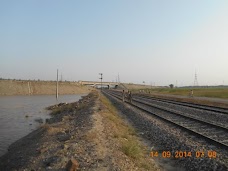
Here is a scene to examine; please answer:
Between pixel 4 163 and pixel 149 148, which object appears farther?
pixel 149 148

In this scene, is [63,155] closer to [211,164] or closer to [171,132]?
[211,164]

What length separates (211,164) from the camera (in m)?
8.35

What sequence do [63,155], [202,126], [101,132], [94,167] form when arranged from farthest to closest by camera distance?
[202,126], [101,132], [63,155], [94,167]

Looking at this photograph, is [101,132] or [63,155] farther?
[101,132]

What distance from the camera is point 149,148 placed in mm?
11383

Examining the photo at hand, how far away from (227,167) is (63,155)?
16.2ft

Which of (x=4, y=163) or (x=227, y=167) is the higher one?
(x=227, y=167)

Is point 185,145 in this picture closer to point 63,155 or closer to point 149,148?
point 149,148

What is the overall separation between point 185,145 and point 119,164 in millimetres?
3932

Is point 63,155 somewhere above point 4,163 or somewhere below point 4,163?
above

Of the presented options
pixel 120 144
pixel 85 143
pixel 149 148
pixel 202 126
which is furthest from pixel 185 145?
pixel 202 126

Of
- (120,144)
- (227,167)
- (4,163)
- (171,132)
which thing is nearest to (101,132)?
(120,144)

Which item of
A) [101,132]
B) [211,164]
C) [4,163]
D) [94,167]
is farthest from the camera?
[101,132]

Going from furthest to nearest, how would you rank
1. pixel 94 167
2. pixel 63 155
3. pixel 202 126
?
pixel 202 126 → pixel 63 155 → pixel 94 167
